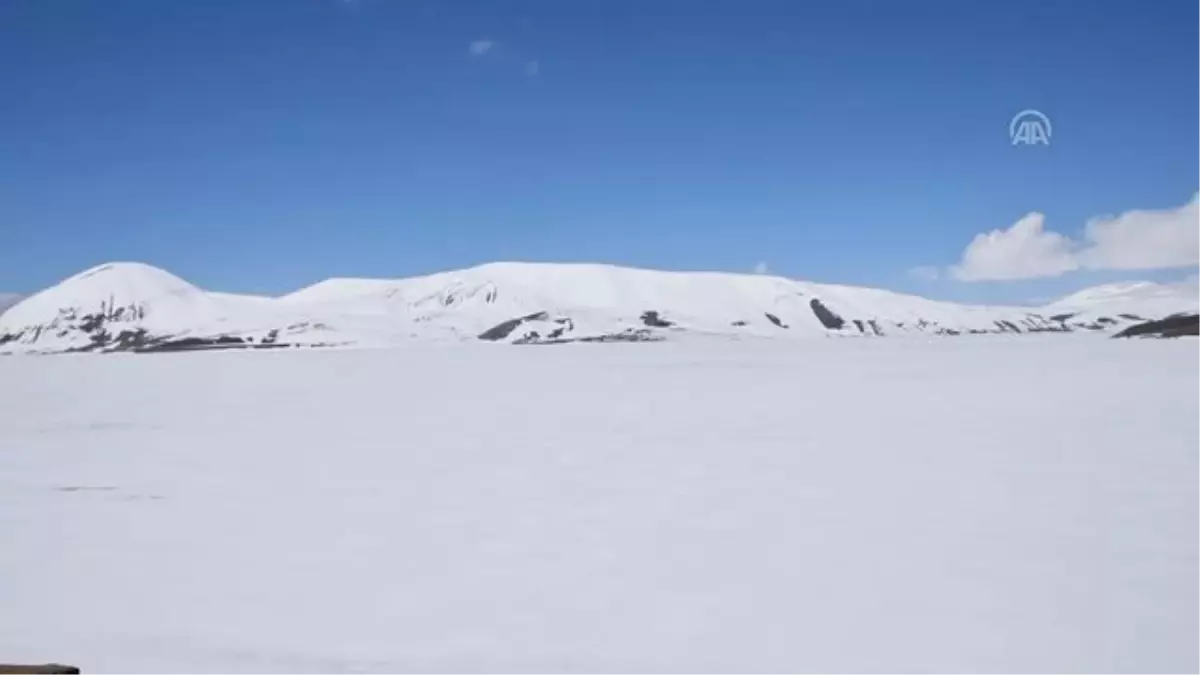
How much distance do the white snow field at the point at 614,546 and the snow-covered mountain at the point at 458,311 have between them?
95.6 metres

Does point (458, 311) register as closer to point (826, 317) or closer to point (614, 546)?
point (826, 317)

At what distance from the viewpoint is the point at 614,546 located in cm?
598

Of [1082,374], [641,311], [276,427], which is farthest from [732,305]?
[276,427]

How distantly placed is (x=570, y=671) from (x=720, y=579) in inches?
61.0

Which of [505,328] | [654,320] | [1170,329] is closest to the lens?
[1170,329]

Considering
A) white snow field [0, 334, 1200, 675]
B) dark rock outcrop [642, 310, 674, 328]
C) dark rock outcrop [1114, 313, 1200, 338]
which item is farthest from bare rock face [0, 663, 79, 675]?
dark rock outcrop [642, 310, 674, 328]

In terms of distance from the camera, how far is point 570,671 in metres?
3.89

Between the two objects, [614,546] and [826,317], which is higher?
[826,317]

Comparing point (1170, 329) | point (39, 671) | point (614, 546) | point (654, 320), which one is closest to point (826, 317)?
point (654, 320)

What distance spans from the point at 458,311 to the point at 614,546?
15993cm

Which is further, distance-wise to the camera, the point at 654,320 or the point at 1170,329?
the point at 654,320

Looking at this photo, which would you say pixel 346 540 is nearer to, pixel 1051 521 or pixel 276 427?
pixel 1051 521

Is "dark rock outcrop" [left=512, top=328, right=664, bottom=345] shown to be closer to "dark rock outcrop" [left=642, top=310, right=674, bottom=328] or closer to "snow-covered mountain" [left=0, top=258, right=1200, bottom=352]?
"snow-covered mountain" [left=0, top=258, right=1200, bottom=352]

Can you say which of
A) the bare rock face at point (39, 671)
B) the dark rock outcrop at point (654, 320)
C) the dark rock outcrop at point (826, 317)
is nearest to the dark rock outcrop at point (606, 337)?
the dark rock outcrop at point (654, 320)
